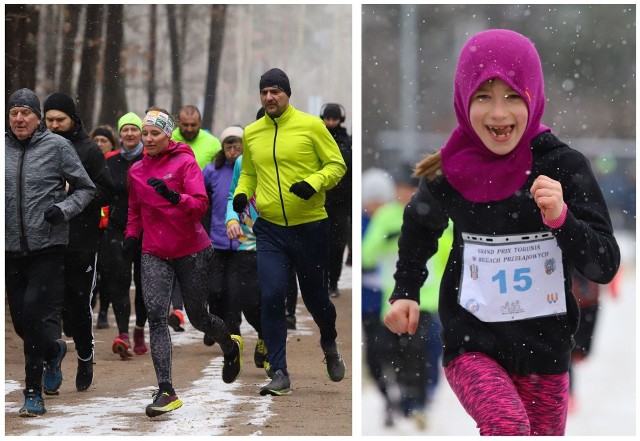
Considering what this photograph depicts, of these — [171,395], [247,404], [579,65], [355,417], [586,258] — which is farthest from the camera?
[579,65]

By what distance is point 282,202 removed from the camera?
7.25 m

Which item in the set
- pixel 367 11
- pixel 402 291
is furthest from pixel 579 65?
pixel 402 291

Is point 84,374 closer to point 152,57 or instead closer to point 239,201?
point 239,201

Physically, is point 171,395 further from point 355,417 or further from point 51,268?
point 355,417

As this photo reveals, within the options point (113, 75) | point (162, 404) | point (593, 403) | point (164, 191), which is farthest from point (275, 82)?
point (113, 75)

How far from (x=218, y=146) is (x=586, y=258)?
6.08m

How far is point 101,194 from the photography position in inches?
297

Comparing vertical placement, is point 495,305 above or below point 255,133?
below

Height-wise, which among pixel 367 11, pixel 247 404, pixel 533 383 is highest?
pixel 367 11

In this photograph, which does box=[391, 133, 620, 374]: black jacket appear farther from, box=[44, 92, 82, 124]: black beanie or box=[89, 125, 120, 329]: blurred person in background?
box=[89, 125, 120, 329]: blurred person in background

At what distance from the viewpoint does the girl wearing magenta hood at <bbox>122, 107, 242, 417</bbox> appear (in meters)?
6.79

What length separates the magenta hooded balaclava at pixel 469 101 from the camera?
4.39 meters

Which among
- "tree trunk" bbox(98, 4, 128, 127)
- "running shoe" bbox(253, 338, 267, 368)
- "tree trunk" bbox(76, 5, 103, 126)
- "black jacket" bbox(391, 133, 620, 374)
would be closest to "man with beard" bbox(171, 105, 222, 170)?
"running shoe" bbox(253, 338, 267, 368)

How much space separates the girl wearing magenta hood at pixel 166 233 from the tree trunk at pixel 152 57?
15142 millimetres
